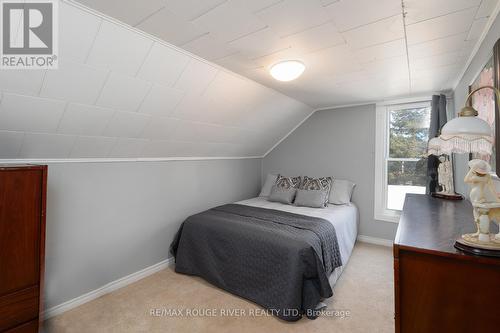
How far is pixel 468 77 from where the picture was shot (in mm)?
2158

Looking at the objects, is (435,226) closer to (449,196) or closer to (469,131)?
(469,131)

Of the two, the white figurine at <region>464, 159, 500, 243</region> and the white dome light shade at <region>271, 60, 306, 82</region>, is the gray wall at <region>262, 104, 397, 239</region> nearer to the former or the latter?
the white dome light shade at <region>271, 60, 306, 82</region>

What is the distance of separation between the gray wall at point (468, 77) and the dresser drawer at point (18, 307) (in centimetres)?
318

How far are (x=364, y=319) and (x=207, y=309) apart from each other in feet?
4.30

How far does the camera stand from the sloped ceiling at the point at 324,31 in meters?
1.36

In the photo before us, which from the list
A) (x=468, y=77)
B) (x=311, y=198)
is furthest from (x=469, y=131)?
(x=311, y=198)

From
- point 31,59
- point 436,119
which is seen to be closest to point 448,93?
point 436,119

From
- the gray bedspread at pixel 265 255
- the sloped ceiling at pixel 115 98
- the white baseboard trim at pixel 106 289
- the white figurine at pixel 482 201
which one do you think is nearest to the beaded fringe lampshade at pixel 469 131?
the white figurine at pixel 482 201

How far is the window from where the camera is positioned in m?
3.34

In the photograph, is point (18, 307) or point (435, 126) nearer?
point (18, 307)

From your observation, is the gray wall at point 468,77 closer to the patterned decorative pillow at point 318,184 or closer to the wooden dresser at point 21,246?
the patterned decorative pillow at point 318,184

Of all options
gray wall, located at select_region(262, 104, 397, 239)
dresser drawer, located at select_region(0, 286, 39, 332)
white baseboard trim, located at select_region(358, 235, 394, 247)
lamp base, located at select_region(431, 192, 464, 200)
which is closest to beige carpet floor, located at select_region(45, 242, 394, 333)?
dresser drawer, located at select_region(0, 286, 39, 332)

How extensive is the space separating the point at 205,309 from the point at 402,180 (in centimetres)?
310

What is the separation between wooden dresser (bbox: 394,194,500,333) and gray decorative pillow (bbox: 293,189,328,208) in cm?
217
